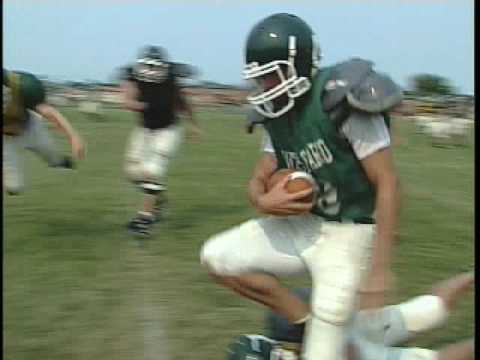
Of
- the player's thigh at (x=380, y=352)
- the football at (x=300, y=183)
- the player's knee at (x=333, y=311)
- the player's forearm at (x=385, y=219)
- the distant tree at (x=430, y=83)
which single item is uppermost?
the football at (x=300, y=183)

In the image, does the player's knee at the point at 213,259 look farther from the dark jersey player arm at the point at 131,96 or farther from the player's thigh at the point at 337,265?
the dark jersey player arm at the point at 131,96

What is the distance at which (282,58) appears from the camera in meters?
3.36

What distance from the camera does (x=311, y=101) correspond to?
11.2 ft

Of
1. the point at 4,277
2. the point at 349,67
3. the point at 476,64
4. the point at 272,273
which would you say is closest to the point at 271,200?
the point at 272,273

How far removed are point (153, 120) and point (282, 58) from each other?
3469 mm

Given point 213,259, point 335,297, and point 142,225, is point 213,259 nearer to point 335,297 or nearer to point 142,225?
point 335,297

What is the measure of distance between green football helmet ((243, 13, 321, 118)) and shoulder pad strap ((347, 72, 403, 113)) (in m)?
→ 0.23

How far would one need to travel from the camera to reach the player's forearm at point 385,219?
3281mm

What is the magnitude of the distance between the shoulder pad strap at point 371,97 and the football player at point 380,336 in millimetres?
750

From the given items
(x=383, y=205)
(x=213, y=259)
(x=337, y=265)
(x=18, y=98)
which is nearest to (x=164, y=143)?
(x=18, y=98)

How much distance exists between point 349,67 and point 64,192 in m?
5.69

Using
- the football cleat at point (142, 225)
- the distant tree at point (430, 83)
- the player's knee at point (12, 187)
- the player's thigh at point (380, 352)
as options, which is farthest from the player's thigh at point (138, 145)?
the distant tree at point (430, 83)

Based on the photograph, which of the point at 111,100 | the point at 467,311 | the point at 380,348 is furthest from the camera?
the point at 111,100

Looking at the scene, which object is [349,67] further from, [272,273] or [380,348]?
[380,348]
